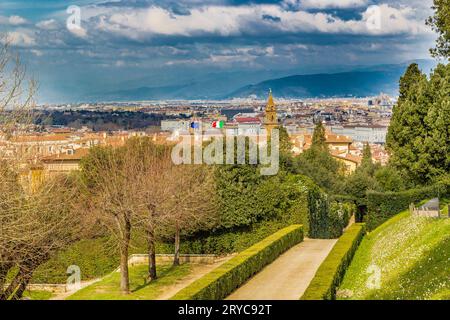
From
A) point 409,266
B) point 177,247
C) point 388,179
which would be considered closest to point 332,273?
point 409,266

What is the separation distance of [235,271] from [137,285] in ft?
22.9

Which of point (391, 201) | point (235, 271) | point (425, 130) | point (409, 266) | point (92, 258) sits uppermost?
point (425, 130)

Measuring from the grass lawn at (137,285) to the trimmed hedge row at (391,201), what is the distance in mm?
9706

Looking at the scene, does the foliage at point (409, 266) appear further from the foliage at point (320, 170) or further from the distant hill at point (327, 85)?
the distant hill at point (327, 85)

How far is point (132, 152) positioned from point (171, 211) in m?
6.80

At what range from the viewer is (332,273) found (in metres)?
15.5

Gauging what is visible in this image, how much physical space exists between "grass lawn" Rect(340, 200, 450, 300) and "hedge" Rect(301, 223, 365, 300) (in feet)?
1.08

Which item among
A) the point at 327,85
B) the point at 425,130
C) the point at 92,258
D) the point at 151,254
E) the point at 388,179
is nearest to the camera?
the point at 151,254

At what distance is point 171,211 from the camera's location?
79.3 feet

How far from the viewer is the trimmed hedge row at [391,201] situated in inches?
1190

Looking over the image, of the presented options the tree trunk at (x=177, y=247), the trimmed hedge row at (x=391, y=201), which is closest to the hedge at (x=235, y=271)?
the tree trunk at (x=177, y=247)

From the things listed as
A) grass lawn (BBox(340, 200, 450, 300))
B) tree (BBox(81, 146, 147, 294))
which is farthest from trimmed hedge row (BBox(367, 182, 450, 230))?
tree (BBox(81, 146, 147, 294))

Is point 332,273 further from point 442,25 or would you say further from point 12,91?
point 442,25

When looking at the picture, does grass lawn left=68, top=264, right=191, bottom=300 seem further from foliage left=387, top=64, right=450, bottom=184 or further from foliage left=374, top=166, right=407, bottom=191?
foliage left=374, top=166, right=407, bottom=191
